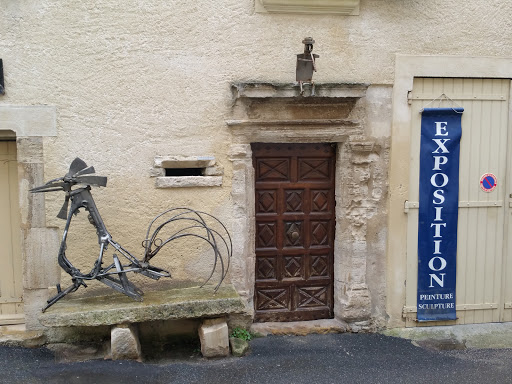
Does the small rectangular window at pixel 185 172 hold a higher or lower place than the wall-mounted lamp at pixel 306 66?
lower

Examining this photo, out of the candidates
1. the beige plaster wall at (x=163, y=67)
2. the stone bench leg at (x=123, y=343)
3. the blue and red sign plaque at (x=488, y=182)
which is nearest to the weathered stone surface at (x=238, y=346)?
the beige plaster wall at (x=163, y=67)

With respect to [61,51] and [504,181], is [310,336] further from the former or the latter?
[61,51]

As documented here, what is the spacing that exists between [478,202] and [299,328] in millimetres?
2068

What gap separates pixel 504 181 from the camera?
5.33m

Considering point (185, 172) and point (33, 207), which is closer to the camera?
point (33, 207)

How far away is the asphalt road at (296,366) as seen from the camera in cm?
429

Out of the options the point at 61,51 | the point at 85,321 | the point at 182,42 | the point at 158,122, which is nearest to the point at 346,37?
the point at 182,42

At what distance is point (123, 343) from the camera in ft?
14.6

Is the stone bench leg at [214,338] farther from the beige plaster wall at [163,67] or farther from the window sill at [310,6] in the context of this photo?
the window sill at [310,6]

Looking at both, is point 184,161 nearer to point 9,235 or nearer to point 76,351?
point 9,235

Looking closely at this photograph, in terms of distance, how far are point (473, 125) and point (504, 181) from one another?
0.62 metres

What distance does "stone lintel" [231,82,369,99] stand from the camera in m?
4.71

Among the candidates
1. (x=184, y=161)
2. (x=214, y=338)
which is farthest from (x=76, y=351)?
(x=184, y=161)

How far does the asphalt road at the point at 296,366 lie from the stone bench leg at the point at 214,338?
72 mm
